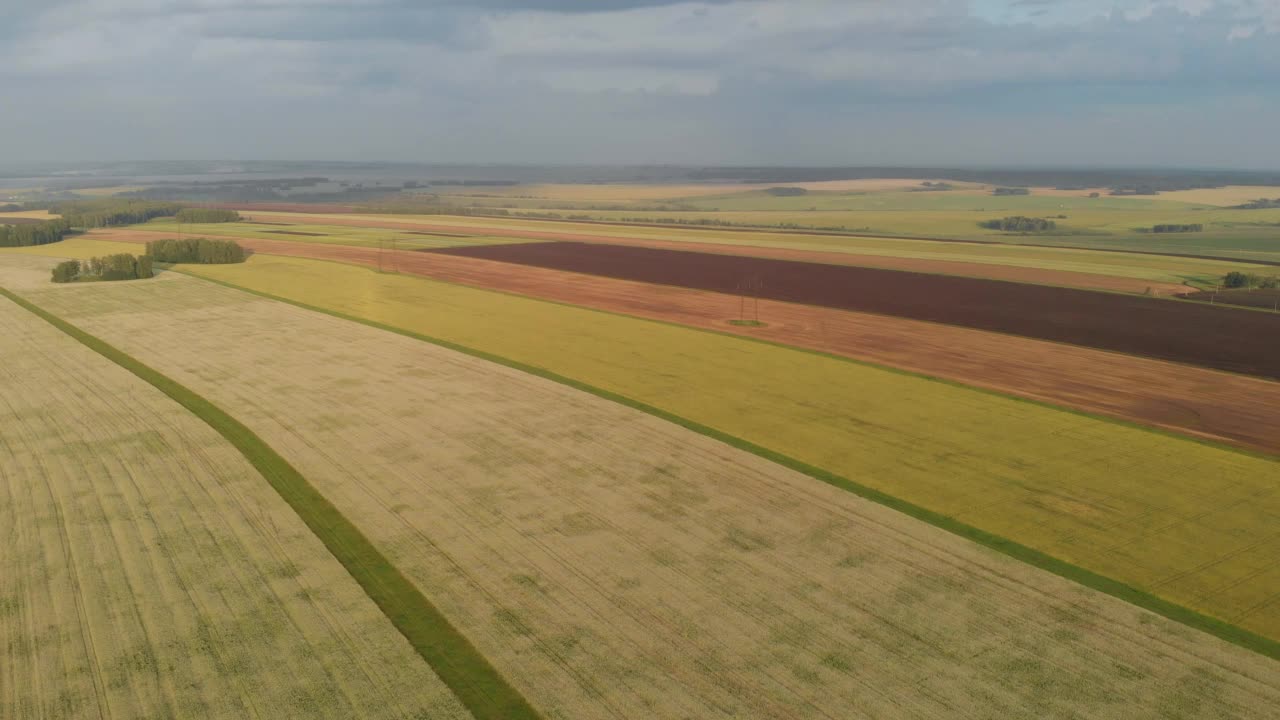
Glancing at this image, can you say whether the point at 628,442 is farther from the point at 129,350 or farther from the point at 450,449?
the point at 129,350

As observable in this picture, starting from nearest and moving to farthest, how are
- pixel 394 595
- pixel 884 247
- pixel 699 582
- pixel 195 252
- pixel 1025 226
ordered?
pixel 394 595
pixel 699 582
pixel 195 252
pixel 884 247
pixel 1025 226

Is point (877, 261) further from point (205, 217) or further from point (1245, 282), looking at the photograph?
point (205, 217)

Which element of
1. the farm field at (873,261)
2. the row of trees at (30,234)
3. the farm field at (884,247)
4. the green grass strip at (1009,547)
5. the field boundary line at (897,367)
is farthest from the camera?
the row of trees at (30,234)

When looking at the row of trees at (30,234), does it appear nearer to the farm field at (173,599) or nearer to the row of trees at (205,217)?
the row of trees at (205,217)

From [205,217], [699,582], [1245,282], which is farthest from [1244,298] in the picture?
[205,217]

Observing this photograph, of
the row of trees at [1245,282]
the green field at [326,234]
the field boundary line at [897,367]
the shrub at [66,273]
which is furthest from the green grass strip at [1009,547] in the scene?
the green field at [326,234]
